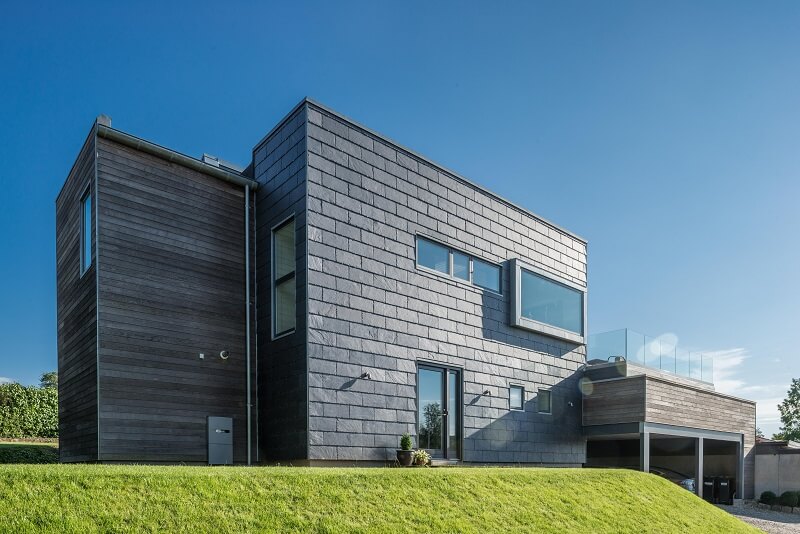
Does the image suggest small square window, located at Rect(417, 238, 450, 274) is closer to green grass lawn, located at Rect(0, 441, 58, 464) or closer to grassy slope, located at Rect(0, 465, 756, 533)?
grassy slope, located at Rect(0, 465, 756, 533)

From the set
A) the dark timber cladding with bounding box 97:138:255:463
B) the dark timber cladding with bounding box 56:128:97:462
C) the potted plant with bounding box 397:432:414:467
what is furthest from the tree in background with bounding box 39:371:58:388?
the potted plant with bounding box 397:432:414:467

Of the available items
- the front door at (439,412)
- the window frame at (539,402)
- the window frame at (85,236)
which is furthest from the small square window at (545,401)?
the window frame at (85,236)

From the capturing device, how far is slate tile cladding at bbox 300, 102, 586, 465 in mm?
8977

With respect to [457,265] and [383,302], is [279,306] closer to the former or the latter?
[383,302]

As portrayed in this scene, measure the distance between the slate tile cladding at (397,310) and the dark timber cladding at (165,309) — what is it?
1318 mm

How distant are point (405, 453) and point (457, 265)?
12.5 ft

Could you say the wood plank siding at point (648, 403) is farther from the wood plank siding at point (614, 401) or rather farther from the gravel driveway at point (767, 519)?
the gravel driveway at point (767, 519)

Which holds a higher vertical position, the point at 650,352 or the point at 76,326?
the point at 76,326

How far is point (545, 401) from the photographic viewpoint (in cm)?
1316

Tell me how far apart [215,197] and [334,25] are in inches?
166

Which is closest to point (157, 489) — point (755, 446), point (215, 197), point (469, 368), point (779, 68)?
point (215, 197)

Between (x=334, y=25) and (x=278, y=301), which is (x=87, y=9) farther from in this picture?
(x=278, y=301)

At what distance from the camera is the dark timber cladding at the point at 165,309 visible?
849cm

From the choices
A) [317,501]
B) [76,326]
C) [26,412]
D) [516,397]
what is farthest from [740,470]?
[26,412]
